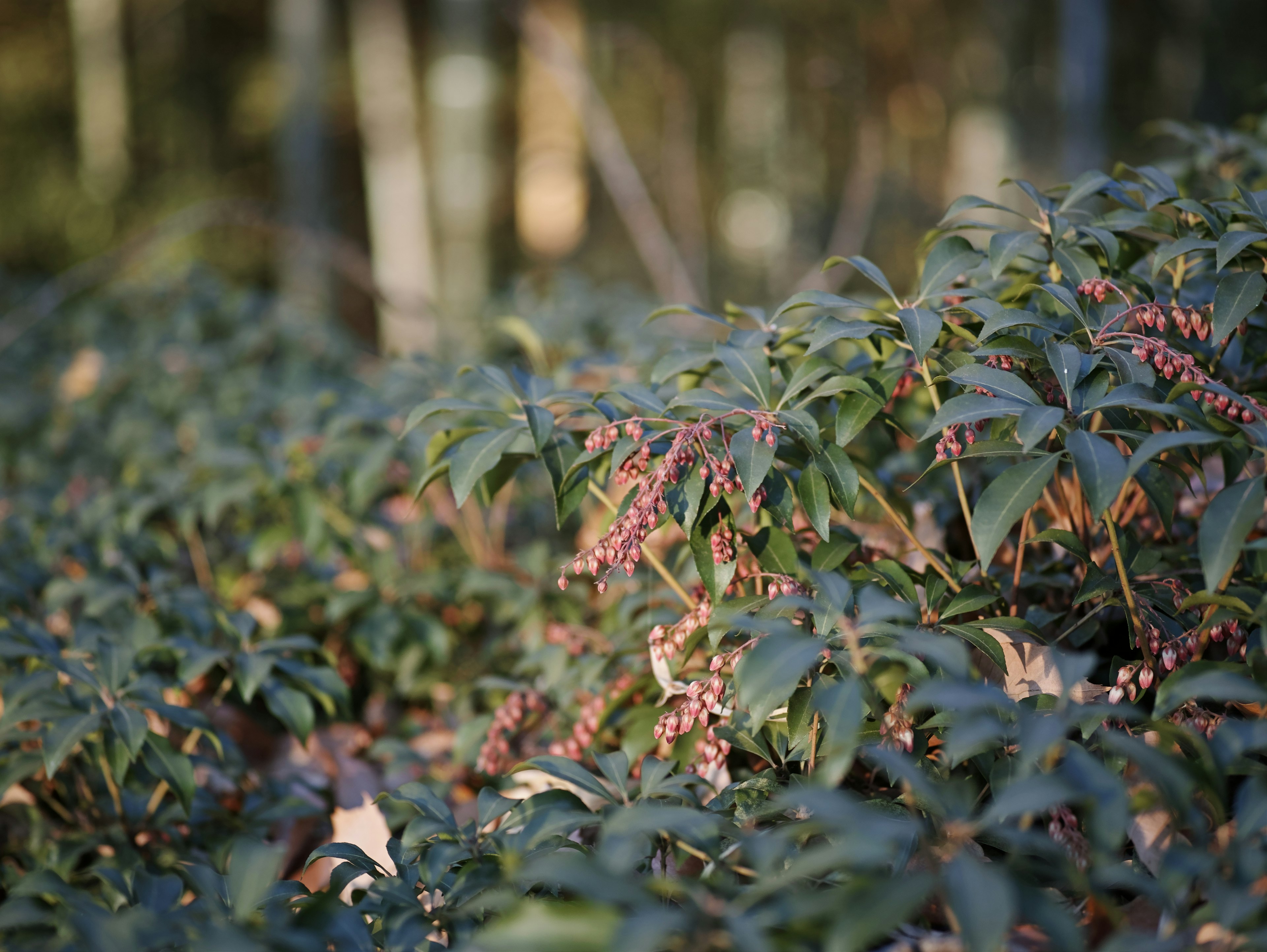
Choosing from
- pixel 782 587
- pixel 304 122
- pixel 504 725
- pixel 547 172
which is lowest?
pixel 504 725

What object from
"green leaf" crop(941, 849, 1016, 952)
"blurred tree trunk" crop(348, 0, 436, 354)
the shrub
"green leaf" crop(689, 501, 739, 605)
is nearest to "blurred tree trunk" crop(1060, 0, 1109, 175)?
"blurred tree trunk" crop(348, 0, 436, 354)

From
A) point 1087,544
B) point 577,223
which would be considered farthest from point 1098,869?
point 577,223

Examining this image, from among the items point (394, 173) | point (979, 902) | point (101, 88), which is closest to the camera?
point (979, 902)

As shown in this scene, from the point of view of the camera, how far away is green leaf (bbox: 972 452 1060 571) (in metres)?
0.79

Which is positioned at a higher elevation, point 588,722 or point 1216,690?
point 1216,690

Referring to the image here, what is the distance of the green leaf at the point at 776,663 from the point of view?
2.15 ft

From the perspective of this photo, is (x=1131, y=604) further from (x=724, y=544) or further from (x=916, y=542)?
(x=724, y=544)

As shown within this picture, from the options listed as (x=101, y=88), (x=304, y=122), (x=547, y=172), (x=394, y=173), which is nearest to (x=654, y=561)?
(x=394, y=173)

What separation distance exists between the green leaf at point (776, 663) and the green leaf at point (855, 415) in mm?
318

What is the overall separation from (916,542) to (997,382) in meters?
0.21

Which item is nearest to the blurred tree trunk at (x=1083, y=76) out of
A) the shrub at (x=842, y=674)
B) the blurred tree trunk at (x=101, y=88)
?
the shrub at (x=842, y=674)

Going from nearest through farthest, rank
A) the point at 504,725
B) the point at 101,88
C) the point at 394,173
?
1. the point at 504,725
2. the point at 394,173
3. the point at 101,88

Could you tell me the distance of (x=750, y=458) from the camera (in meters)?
0.88

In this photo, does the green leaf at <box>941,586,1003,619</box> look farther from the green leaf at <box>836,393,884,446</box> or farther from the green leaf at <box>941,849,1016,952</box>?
the green leaf at <box>941,849,1016,952</box>
